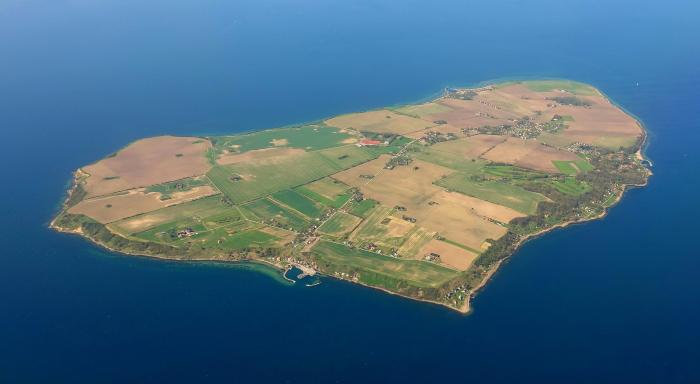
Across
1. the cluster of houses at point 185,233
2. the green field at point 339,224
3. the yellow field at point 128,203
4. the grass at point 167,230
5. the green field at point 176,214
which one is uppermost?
the yellow field at point 128,203

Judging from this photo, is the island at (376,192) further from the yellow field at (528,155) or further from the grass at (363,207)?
the yellow field at (528,155)

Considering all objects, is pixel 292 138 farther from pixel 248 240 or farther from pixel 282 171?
pixel 248 240

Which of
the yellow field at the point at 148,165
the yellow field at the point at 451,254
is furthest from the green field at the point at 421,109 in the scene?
the yellow field at the point at 451,254

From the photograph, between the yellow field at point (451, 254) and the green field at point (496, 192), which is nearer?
the yellow field at point (451, 254)

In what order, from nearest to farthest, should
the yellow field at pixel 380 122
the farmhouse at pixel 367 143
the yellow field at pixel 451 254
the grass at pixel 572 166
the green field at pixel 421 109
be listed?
the yellow field at pixel 451 254, the grass at pixel 572 166, the farmhouse at pixel 367 143, the yellow field at pixel 380 122, the green field at pixel 421 109

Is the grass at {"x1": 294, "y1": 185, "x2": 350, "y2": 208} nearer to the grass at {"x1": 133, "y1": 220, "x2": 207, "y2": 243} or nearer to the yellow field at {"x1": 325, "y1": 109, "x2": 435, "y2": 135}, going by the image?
the grass at {"x1": 133, "y1": 220, "x2": 207, "y2": 243}

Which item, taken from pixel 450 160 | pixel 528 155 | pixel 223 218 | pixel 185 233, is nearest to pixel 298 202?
pixel 223 218

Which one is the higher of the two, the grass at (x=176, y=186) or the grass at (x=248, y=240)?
the grass at (x=176, y=186)

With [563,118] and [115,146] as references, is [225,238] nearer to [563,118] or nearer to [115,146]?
[115,146]
